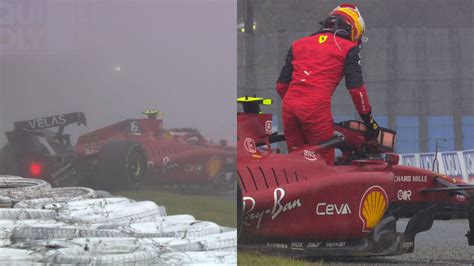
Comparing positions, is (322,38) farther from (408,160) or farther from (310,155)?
(408,160)

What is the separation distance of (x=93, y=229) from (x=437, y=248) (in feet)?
5.05

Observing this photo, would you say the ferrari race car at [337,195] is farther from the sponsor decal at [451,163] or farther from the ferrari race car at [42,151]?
the ferrari race car at [42,151]

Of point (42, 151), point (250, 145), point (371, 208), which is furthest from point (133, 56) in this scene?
point (371, 208)

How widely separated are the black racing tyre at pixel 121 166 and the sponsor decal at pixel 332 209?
90cm

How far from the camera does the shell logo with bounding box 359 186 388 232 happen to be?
260cm

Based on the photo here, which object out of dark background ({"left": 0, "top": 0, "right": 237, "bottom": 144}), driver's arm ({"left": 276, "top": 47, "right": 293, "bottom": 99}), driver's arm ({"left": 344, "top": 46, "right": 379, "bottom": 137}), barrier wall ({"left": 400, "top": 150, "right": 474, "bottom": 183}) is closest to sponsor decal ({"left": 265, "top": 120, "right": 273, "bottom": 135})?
driver's arm ({"left": 276, "top": 47, "right": 293, "bottom": 99})

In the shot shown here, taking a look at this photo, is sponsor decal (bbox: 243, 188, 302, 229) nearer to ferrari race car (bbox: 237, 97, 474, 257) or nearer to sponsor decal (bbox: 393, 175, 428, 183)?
ferrari race car (bbox: 237, 97, 474, 257)

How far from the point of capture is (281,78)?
8.58ft

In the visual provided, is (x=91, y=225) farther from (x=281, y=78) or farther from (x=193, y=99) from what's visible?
→ (x=281, y=78)

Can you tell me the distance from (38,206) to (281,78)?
1.15m

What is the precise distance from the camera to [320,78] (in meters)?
2.62

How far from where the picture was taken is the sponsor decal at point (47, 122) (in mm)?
1957

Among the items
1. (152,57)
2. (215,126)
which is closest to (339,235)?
(215,126)

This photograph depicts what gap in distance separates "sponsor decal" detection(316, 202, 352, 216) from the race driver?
0.66ft
